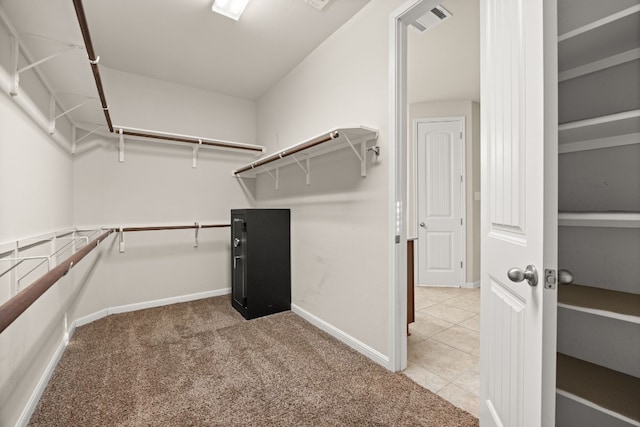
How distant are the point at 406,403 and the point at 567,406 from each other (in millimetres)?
723

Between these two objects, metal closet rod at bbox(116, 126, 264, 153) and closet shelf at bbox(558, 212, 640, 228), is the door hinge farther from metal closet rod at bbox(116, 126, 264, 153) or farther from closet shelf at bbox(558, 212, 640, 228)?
metal closet rod at bbox(116, 126, 264, 153)

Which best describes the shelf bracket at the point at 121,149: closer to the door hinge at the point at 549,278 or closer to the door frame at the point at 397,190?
the door frame at the point at 397,190

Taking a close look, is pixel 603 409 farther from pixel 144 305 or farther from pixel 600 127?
pixel 144 305

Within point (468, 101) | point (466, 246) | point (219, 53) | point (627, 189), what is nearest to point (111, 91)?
point (219, 53)

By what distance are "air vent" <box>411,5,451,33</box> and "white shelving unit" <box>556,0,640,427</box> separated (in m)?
1.25

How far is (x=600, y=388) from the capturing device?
0.97 metres

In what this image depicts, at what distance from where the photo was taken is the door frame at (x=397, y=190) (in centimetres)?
187

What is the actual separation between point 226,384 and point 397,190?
160 cm

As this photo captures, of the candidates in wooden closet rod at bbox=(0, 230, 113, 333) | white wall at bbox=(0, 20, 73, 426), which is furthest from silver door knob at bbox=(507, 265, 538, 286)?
white wall at bbox=(0, 20, 73, 426)

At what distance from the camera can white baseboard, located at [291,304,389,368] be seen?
1979 mm

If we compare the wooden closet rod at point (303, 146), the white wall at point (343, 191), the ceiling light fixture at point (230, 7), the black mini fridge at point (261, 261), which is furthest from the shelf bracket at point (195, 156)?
the ceiling light fixture at point (230, 7)

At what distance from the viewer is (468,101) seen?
4039mm

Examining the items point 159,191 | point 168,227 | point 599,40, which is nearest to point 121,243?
point 168,227

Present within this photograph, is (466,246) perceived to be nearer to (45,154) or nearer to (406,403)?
(406,403)
